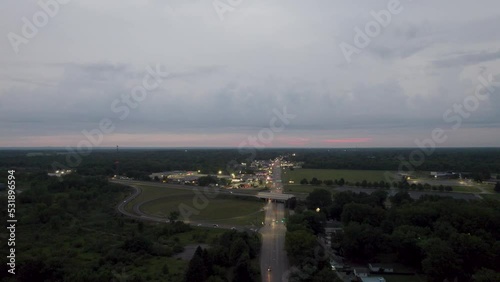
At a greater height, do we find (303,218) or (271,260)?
(303,218)

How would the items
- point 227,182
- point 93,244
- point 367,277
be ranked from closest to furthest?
point 367,277
point 93,244
point 227,182

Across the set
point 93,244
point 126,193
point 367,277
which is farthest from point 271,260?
point 126,193

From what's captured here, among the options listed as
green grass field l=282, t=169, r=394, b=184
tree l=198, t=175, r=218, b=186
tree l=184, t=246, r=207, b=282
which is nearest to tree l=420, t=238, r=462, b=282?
tree l=184, t=246, r=207, b=282

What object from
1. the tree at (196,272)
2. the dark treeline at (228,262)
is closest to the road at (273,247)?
the dark treeline at (228,262)

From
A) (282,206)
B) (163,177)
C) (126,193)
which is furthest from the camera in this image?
(163,177)

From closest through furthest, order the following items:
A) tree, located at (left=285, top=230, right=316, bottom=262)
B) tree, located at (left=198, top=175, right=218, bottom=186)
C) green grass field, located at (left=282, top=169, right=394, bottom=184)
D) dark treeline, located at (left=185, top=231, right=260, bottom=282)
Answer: dark treeline, located at (left=185, top=231, right=260, bottom=282) → tree, located at (left=285, top=230, right=316, bottom=262) → tree, located at (left=198, top=175, right=218, bottom=186) → green grass field, located at (left=282, top=169, right=394, bottom=184)

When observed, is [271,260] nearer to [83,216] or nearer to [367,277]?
[367,277]

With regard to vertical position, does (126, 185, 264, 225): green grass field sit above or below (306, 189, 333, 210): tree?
below

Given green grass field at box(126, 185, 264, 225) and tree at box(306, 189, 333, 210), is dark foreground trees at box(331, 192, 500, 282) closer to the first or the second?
tree at box(306, 189, 333, 210)
